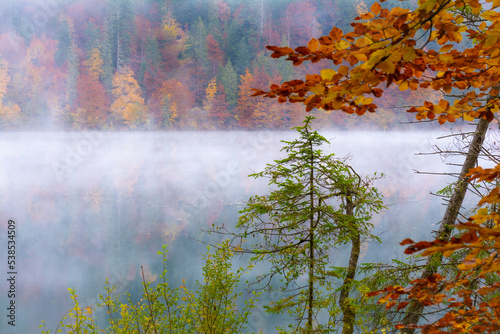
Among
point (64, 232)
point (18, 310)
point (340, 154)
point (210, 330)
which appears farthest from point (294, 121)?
point (210, 330)

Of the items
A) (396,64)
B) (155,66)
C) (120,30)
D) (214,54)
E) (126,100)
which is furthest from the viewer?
(214,54)

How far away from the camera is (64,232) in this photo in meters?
14.7

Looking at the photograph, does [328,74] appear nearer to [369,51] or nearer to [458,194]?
[369,51]

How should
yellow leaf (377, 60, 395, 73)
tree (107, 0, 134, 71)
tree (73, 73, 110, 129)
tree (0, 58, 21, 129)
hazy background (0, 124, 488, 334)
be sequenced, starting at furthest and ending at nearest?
tree (107, 0, 134, 71) → tree (73, 73, 110, 129) → tree (0, 58, 21, 129) → hazy background (0, 124, 488, 334) → yellow leaf (377, 60, 395, 73)

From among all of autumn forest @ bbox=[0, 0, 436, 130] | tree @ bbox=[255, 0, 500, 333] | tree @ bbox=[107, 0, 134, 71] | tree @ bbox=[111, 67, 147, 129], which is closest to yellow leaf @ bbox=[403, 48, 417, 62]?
tree @ bbox=[255, 0, 500, 333]

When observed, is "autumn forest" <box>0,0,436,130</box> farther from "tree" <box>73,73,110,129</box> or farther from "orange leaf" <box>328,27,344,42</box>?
"orange leaf" <box>328,27,344,42</box>

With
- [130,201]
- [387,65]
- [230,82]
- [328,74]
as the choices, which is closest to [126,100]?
[230,82]

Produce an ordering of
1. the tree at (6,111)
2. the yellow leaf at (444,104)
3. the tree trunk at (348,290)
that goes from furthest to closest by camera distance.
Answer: the tree at (6,111) → the tree trunk at (348,290) → the yellow leaf at (444,104)

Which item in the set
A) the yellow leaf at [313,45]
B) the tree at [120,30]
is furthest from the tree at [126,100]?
the yellow leaf at [313,45]

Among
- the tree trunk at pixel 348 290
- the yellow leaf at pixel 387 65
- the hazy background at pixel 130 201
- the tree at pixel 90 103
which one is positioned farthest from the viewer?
the tree at pixel 90 103

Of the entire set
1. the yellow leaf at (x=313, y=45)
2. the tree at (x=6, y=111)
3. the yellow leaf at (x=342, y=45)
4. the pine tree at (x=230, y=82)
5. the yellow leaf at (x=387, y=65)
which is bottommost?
the yellow leaf at (x=387, y=65)

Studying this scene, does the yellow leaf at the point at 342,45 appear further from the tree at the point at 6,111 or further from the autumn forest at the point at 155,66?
the tree at the point at 6,111

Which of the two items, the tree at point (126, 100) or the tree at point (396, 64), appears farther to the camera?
the tree at point (126, 100)

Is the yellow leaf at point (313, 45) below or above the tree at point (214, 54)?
below
